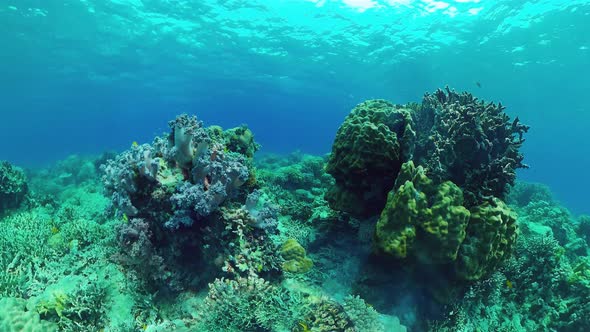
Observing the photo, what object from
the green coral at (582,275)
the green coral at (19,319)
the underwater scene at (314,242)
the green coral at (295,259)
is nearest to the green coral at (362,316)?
the underwater scene at (314,242)

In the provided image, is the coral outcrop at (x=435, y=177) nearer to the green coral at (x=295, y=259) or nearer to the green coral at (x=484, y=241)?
the green coral at (x=484, y=241)

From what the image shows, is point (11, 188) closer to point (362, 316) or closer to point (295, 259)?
point (295, 259)

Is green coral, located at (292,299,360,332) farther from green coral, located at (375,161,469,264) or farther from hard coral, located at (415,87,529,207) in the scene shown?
hard coral, located at (415,87,529,207)

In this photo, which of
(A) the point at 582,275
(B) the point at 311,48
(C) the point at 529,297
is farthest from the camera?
(B) the point at 311,48

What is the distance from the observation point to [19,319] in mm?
4785

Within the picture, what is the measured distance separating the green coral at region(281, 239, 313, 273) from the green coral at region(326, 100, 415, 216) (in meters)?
1.24

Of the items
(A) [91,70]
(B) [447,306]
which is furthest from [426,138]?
(A) [91,70]

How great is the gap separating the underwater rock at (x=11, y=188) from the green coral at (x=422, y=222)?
1146cm

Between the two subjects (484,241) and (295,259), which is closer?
(484,241)

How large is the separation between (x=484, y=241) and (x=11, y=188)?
13.1 m

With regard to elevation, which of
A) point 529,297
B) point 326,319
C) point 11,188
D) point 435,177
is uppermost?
point 435,177

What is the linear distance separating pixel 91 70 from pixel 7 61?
9.40 meters

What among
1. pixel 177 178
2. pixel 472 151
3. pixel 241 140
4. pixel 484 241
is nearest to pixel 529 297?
pixel 484 241

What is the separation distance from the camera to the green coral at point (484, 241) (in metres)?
5.63
